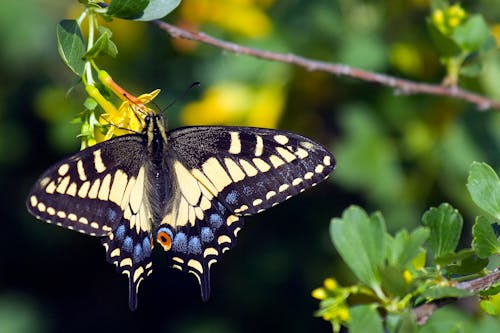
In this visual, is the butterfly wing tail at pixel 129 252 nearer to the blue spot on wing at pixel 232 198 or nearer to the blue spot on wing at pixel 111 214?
the blue spot on wing at pixel 111 214

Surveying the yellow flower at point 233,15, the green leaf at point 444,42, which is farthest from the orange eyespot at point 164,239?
the yellow flower at point 233,15

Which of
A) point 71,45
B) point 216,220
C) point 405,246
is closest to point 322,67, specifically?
point 216,220

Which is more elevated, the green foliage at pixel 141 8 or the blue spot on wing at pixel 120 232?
the green foliage at pixel 141 8

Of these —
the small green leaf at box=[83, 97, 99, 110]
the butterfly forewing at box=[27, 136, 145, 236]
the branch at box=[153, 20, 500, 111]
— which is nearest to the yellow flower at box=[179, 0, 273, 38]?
the branch at box=[153, 20, 500, 111]

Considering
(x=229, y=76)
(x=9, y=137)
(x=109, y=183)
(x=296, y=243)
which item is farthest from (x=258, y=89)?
(x=9, y=137)

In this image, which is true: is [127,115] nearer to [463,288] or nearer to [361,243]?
[361,243]

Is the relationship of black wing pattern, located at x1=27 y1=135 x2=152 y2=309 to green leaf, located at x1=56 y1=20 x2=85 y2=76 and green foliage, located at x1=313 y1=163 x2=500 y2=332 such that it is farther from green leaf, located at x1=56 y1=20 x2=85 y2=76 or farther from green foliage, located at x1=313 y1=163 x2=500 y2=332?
green foliage, located at x1=313 y1=163 x2=500 y2=332
